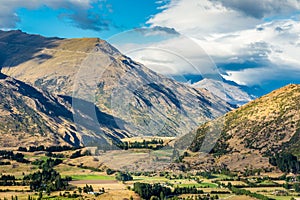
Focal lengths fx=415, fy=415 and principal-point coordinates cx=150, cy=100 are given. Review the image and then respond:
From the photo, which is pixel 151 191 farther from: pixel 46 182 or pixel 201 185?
pixel 46 182

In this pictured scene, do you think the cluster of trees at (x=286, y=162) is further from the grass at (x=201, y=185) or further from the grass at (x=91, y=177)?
the grass at (x=91, y=177)

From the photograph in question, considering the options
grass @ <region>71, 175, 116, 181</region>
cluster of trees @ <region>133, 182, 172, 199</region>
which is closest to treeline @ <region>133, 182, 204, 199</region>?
cluster of trees @ <region>133, 182, 172, 199</region>

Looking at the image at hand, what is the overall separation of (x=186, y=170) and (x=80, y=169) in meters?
47.4

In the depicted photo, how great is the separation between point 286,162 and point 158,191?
246ft

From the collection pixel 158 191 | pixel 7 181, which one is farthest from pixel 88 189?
pixel 7 181

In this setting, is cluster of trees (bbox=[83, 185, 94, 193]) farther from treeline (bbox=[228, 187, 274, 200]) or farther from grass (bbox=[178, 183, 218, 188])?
treeline (bbox=[228, 187, 274, 200])

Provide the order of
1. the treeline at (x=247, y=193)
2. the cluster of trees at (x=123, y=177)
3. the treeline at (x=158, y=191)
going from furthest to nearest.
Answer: the cluster of trees at (x=123, y=177) < the treeline at (x=247, y=193) < the treeline at (x=158, y=191)

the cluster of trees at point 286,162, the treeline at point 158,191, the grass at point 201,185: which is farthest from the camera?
the cluster of trees at point 286,162

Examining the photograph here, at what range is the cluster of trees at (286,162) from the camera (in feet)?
565

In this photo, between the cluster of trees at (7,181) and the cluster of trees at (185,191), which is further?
the cluster of trees at (7,181)

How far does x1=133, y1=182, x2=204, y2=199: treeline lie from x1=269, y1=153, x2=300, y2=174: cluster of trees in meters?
56.3

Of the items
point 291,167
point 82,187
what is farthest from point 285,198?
point 82,187

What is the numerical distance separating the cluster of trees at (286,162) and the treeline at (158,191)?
56.3 m

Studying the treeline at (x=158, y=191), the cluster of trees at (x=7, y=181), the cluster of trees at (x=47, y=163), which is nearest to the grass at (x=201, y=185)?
the treeline at (x=158, y=191)
